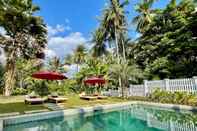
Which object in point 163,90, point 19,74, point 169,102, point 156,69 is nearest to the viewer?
point 169,102

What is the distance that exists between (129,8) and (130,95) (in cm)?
1241

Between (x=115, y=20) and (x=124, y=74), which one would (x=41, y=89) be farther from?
(x=115, y=20)

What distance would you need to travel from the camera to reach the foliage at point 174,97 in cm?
1377

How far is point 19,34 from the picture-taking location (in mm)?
22562

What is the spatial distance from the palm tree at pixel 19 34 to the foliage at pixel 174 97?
45.7ft

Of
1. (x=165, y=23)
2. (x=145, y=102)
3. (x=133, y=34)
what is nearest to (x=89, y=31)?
(x=133, y=34)

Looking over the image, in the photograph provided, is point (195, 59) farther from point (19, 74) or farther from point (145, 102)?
point (19, 74)

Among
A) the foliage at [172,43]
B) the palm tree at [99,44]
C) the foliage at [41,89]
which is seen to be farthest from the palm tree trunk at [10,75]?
the foliage at [172,43]

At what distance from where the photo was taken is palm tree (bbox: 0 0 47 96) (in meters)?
21.6

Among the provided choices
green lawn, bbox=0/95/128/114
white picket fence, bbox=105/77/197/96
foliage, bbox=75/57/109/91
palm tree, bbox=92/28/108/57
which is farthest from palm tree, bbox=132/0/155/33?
green lawn, bbox=0/95/128/114

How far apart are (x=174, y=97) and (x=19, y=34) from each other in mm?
17039

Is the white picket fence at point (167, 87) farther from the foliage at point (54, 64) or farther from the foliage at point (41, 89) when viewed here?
the foliage at point (54, 64)

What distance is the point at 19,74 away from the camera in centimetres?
3925

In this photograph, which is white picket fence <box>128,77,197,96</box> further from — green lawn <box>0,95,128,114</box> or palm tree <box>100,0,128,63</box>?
palm tree <box>100,0,128,63</box>
